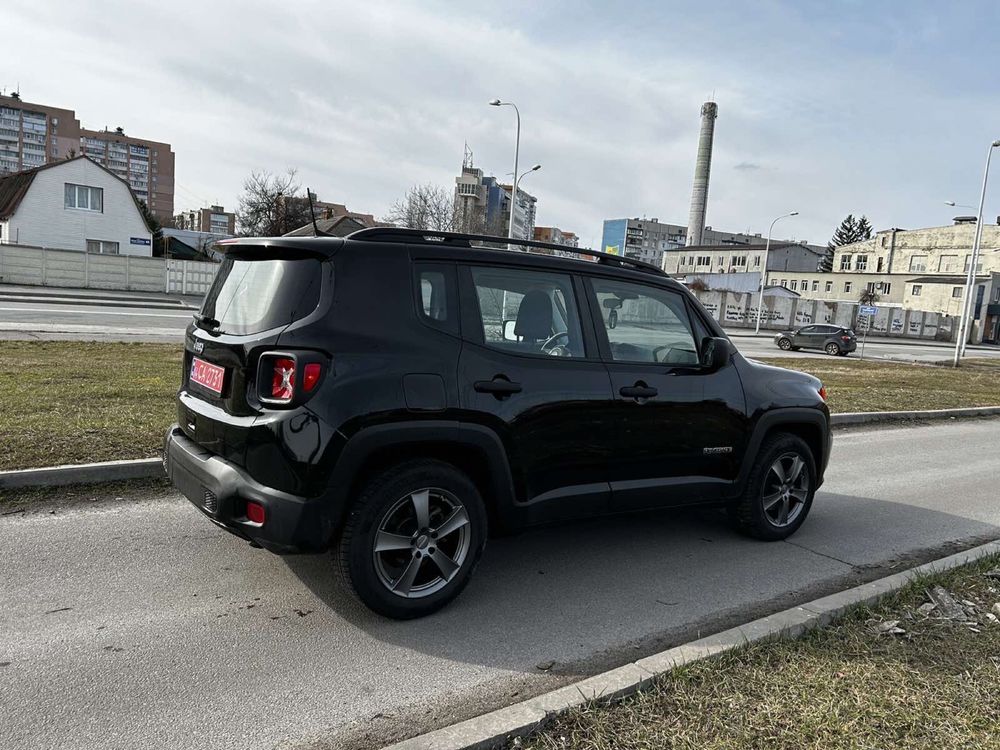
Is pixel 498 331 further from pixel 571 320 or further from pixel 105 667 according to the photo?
pixel 105 667

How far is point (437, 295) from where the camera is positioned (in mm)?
3613

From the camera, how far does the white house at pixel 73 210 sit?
128 feet

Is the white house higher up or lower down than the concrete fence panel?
higher up

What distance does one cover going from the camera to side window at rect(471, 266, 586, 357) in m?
3.76

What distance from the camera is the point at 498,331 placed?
148 inches

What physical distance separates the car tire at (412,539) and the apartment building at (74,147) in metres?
109

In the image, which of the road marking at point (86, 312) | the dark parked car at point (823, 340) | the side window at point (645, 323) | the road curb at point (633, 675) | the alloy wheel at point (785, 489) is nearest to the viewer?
the road curb at point (633, 675)

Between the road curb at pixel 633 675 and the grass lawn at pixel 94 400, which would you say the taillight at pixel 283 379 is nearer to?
the road curb at pixel 633 675

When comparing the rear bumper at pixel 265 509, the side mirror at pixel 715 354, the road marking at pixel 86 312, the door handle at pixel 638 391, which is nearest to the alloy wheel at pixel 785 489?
the side mirror at pixel 715 354

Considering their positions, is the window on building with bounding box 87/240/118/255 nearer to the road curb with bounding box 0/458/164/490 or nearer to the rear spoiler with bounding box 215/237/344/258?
Answer: the road curb with bounding box 0/458/164/490

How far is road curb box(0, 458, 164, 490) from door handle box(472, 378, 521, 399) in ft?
10.3

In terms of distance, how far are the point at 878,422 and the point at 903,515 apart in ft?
19.0

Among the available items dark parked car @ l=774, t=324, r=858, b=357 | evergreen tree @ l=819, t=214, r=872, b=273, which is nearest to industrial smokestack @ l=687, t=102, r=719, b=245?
evergreen tree @ l=819, t=214, r=872, b=273

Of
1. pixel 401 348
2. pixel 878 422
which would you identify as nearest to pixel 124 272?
pixel 878 422
